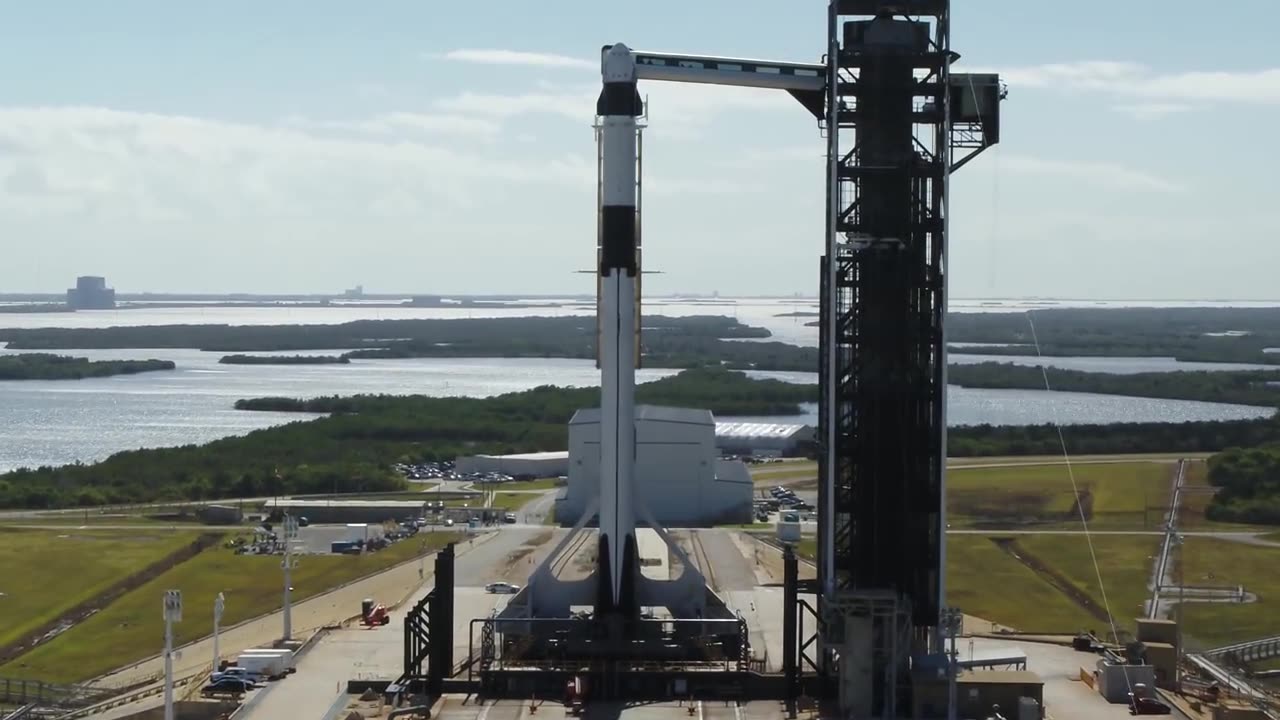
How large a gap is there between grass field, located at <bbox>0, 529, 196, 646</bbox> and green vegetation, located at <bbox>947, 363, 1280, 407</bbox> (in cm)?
11074

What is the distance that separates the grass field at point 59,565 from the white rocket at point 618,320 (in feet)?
70.1

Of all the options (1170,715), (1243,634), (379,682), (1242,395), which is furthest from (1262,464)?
(1242,395)

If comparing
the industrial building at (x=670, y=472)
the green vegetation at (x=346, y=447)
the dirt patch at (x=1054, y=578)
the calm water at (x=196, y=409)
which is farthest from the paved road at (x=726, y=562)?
the calm water at (x=196, y=409)

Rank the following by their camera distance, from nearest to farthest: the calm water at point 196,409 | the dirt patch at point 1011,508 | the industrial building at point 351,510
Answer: the dirt patch at point 1011,508
the industrial building at point 351,510
the calm water at point 196,409

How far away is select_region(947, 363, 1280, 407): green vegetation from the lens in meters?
154

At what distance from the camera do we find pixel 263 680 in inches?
1534

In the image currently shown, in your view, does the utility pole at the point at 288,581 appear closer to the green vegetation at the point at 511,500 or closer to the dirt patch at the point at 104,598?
the dirt patch at the point at 104,598

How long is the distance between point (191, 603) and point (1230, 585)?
35890 millimetres

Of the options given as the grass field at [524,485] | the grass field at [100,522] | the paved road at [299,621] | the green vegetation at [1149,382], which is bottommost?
the paved road at [299,621]

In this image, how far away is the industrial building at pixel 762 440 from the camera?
10488 centimetres

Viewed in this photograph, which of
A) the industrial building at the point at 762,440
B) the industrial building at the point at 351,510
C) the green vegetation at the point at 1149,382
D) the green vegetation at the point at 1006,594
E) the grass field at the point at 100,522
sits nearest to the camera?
the green vegetation at the point at 1006,594

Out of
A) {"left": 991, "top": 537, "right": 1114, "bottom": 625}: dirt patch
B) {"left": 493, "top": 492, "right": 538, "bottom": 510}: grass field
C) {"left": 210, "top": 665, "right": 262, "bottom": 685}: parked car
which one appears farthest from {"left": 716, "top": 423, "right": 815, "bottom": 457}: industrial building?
{"left": 210, "top": 665, "right": 262, "bottom": 685}: parked car

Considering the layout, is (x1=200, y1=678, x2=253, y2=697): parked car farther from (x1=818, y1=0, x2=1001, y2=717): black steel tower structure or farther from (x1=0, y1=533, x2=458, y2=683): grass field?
(x1=818, y1=0, x2=1001, y2=717): black steel tower structure

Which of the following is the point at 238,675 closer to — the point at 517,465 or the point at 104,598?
the point at 104,598
